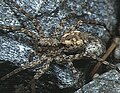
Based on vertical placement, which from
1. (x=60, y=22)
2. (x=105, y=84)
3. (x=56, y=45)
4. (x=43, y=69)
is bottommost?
(x=105, y=84)

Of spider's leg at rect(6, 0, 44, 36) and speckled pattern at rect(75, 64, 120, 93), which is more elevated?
spider's leg at rect(6, 0, 44, 36)

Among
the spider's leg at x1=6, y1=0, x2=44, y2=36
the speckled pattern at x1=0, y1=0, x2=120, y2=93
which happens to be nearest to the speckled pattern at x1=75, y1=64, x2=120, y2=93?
the speckled pattern at x1=0, y1=0, x2=120, y2=93

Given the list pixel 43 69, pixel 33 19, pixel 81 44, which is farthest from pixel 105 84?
pixel 33 19

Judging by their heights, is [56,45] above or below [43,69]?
above

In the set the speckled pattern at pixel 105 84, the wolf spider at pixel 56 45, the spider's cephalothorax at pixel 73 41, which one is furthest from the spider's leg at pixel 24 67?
the speckled pattern at pixel 105 84

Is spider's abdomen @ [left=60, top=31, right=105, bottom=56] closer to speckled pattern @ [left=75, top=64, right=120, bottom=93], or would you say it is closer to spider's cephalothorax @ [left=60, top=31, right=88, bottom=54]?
spider's cephalothorax @ [left=60, top=31, right=88, bottom=54]

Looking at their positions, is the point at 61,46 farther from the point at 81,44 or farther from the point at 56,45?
the point at 81,44

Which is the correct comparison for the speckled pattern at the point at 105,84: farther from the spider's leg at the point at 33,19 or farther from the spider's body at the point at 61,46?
the spider's leg at the point at 33,19

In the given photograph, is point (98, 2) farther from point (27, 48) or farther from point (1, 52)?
point (1, 52)

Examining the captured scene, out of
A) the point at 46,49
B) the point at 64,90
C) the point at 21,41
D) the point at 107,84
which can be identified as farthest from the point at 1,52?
the point at 107,84

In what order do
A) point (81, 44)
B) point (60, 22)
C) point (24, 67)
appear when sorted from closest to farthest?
point (24, 67)
point (81, 44)
point (60, 22)

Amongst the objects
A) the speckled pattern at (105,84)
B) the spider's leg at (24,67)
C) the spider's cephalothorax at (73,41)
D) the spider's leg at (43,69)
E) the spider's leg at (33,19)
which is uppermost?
the spider's leg at (33,19)

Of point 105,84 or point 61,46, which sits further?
point 61,46
